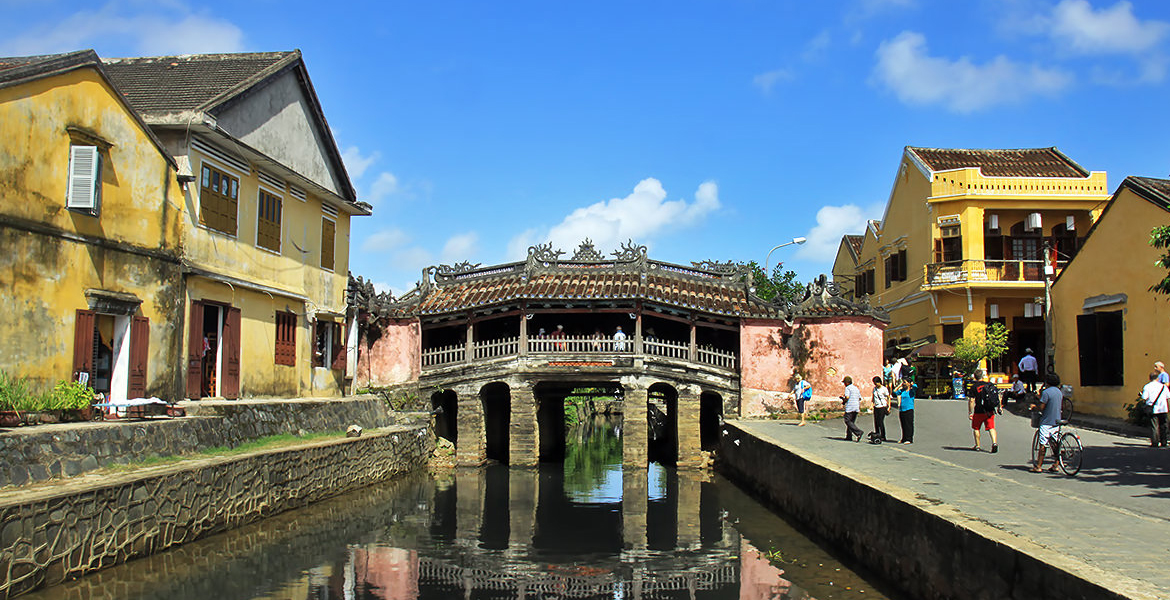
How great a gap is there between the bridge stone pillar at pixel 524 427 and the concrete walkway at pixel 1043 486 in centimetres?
681

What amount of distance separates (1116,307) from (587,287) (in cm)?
1337

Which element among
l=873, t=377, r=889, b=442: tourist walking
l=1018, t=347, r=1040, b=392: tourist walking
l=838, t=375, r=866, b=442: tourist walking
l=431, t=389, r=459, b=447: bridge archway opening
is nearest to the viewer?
l=873, t=377, r=889, b=442: tourist walking

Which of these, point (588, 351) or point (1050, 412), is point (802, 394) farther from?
point (1050, 412)

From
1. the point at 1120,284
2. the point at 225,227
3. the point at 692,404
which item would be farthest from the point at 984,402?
the point at 225,227

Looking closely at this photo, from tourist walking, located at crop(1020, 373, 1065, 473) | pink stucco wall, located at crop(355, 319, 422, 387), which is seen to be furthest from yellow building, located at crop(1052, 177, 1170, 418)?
pink stucco wall, located at crop(355, 319, 422, 387)

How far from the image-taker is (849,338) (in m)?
24.9

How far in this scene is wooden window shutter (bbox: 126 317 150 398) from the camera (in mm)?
14930

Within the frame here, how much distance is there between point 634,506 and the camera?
1850cm

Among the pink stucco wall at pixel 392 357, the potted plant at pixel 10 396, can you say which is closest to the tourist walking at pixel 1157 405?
the potted plant at pixel 10 396

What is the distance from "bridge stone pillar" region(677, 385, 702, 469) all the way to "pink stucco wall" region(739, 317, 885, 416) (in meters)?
1.38

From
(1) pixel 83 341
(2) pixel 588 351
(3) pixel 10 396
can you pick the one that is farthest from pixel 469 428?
(3) pixel 10 396

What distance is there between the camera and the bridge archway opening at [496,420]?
27328 millimetres

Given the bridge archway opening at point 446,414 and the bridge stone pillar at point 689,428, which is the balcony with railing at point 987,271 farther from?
the bridge archway opening at point 446,414

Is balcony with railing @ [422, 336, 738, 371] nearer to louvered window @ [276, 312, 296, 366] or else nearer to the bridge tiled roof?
the bridge tiled roof
